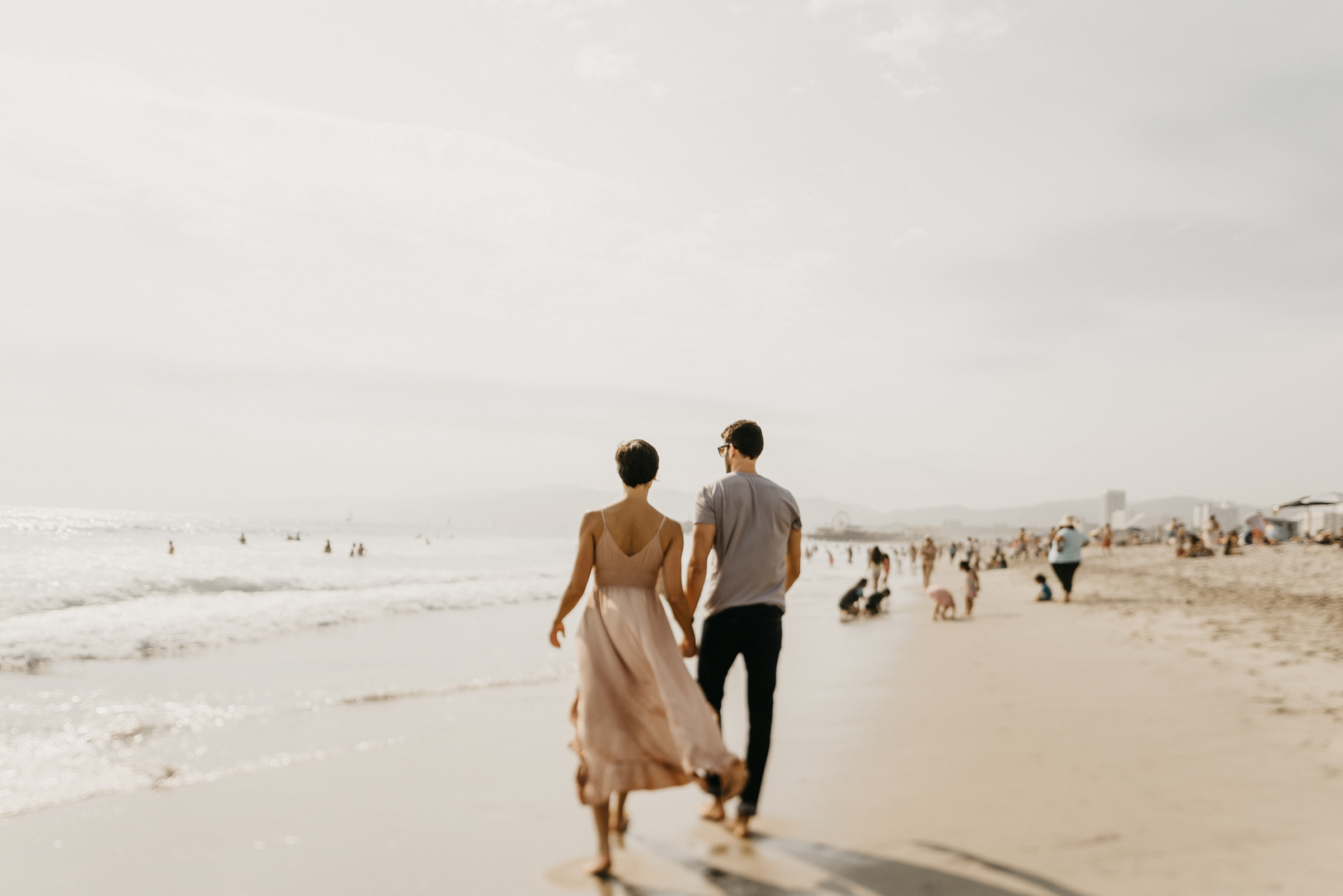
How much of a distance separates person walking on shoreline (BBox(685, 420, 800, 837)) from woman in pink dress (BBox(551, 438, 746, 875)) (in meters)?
0.30

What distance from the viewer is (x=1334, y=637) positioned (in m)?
9.24

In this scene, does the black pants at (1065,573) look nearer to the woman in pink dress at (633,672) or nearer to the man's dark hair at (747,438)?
the man's dark hair at (747,438)

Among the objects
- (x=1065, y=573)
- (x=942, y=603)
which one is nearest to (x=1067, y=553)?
(x=1065, y=573)

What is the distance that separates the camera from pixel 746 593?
393 cm

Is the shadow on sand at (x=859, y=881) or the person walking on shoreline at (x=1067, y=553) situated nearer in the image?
the shadow on sand at (x=859, y=881)

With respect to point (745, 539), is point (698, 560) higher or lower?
lower

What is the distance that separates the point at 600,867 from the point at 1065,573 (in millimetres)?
16072

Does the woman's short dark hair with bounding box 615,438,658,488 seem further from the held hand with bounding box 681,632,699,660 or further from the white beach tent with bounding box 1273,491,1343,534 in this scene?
the white beach tent with bounding box 1273,491,1343,534

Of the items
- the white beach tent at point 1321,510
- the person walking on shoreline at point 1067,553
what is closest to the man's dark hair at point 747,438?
the person walking on shoreline at point 1067,553

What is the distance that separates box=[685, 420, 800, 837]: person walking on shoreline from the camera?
3.92 m

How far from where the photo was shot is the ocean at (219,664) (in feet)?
18.8

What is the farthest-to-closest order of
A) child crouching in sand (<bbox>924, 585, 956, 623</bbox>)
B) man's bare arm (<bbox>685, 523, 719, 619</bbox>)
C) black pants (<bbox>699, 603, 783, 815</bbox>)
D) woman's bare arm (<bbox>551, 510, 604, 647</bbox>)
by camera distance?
1. child crouching in sand (<bbox>924, 585, 956, 623</bbox>)
2. black pants (<bbox>699, 603, 783, 815</bbox>)
3. man's bare arm (<bbox>685, 523, 719, 619</bbox>)
4. woman's bare arm (<bbox>551, 510, 604, 647</bbox>)

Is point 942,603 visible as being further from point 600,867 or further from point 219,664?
point 600,867

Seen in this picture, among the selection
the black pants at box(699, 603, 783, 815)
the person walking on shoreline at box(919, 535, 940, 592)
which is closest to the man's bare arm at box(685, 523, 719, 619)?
the black pants at box(699, 603, 783, 815)
